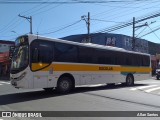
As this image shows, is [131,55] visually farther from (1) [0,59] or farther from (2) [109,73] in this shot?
(1) [0,59]

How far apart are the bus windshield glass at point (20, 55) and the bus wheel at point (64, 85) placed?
7.88 ft

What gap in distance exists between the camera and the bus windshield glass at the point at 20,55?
14106 mm

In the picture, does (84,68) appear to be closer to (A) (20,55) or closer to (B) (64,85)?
(B) (64,85)

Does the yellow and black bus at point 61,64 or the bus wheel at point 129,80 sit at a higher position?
the yellow and black bus at point 61,64

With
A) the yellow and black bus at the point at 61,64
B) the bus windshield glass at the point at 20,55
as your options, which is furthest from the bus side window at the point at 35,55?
the bus windshield glass at the point at 20,55

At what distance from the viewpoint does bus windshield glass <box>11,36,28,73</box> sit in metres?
14.1

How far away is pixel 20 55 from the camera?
14.5m

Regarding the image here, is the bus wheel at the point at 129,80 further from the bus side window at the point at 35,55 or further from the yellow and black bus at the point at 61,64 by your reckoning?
the bus side window at the point at 35,55

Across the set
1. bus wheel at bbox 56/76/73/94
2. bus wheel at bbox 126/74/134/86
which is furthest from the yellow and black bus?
bus wheel at bbox 126/74/134/86

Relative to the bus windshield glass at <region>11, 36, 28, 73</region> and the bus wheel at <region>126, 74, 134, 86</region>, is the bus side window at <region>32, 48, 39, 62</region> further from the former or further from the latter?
the bus wheel at <region>126, 74, 134, 86</region>

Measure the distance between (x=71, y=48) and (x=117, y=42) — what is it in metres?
36.6

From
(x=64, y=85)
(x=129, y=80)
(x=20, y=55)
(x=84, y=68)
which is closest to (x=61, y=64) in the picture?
(x=64, y=85)

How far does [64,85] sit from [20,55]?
2.99 metres

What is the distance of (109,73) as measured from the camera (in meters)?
19.6
